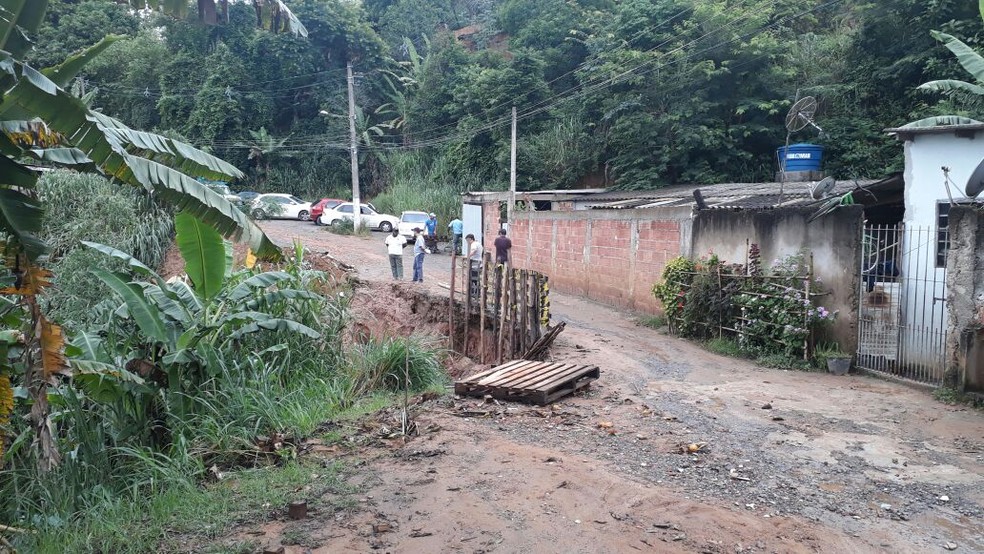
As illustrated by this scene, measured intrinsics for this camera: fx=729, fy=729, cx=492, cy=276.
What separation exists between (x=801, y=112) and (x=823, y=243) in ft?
8.44

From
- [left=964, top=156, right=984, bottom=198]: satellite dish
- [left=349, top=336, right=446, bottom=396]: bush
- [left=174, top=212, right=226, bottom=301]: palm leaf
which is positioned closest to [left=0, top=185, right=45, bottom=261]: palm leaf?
[left=174, top=212, right=226, bottom=301]: palm leaf

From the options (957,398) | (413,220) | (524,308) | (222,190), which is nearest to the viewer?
(957,398)

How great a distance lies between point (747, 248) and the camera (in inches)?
501

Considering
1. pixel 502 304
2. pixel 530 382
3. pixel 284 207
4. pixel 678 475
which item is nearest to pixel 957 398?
pixel 678 475

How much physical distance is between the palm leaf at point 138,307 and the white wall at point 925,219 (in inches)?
372

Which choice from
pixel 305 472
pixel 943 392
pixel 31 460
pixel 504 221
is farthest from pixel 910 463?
pixel 504 221

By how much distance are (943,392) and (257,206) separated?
80.4ft

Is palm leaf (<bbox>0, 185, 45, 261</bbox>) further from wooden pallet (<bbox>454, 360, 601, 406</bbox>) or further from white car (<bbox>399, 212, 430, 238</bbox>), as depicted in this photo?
white car (<bbox>399, 212, 430, 238</bbox>)

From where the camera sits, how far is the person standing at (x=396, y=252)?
55.5 feet

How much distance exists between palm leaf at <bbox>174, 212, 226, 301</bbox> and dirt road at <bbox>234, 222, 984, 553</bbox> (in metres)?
2.51

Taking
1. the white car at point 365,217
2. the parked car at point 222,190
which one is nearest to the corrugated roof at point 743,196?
the parked car at point 222,190

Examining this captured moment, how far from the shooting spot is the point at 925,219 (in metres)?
12.2

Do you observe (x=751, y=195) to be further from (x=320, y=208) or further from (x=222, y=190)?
(x=320, y=208)

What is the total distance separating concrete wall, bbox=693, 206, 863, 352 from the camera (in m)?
10.8
